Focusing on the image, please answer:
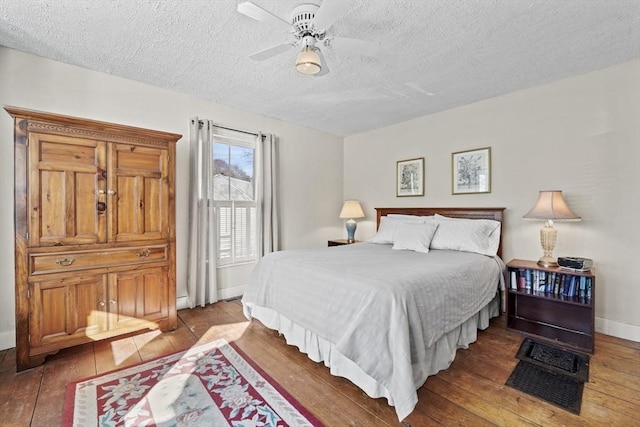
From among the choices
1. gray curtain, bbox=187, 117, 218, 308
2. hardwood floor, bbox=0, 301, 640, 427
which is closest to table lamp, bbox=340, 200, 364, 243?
gray curtain, bbox=187, 117, 218, 308

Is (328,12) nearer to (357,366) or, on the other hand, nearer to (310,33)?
(310,33)

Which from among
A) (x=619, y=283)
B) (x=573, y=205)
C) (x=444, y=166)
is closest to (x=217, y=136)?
(x=444, y=166)

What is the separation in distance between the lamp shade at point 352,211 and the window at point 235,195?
147cm

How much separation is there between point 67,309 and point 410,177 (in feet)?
13.4

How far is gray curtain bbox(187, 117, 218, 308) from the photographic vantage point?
341cm

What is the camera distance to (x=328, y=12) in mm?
1657

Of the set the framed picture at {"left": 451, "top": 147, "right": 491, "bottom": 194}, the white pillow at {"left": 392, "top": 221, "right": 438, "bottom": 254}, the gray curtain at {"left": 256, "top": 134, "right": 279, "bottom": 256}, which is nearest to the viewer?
the white pillow at {"left": 392, "top": 221, "right": 438, "bottom": 254}

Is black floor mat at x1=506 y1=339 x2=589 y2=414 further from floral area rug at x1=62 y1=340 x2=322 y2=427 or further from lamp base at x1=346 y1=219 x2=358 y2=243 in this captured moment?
lamp base at x1=346 y1=219 x2=358 y2=243

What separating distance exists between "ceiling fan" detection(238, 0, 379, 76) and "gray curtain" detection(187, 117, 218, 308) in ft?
5.57

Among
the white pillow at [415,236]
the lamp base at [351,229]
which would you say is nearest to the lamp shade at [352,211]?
the lamp base at [351,229]

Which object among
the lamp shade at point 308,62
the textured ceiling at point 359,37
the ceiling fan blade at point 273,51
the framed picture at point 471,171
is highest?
the textured ceiling at point 359,37

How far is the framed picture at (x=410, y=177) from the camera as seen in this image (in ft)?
13.7

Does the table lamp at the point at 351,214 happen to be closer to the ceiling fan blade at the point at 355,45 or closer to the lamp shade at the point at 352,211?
the lamp shade at the point at 352,211

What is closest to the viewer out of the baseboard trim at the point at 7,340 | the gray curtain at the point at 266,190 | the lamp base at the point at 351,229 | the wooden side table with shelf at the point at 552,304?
the baseboard trim at the point at 7,340
